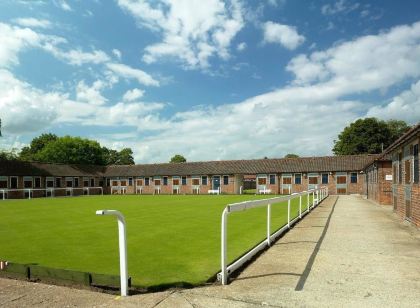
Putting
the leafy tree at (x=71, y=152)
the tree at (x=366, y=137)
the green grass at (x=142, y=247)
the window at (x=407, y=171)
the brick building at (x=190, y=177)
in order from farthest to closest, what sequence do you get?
the leafy tree at (x=71, y=152) < the tree at (x=366, y=137) < the brick building at (x=190, y=177) < the window at (x=407, y=171) < the green grass at (x=142, y=247)

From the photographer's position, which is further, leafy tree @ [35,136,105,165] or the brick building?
leafy tree @ [35,136,105,165]

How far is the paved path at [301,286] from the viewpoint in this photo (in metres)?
4.63

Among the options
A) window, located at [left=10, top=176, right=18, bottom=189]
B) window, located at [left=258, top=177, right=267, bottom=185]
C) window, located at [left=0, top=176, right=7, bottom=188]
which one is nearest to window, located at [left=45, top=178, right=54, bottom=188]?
window, located at [left=10, top=176, right=18, bottom=189]

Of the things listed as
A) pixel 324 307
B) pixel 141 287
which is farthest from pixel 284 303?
pixel 141 287

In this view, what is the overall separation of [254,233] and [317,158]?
4020 cm

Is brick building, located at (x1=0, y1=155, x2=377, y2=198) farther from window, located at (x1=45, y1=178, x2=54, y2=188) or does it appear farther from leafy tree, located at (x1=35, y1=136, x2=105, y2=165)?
leafy tree, located at (x1=35, y1=136, x2=105, y2=165)

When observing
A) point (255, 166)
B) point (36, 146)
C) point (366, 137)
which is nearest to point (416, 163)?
point (255, 166)

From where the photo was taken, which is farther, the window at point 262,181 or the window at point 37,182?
the window at point 37,182

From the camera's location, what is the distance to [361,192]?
43.5m

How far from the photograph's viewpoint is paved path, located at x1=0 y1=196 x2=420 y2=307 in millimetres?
4629

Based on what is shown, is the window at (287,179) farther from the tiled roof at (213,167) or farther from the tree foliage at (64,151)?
the tree foliage at (64,151)

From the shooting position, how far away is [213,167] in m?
53.6

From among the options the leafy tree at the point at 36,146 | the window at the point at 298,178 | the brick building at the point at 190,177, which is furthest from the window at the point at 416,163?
the leafy tree at the point at 36,146

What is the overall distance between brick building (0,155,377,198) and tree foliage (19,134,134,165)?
18268 millimetres
